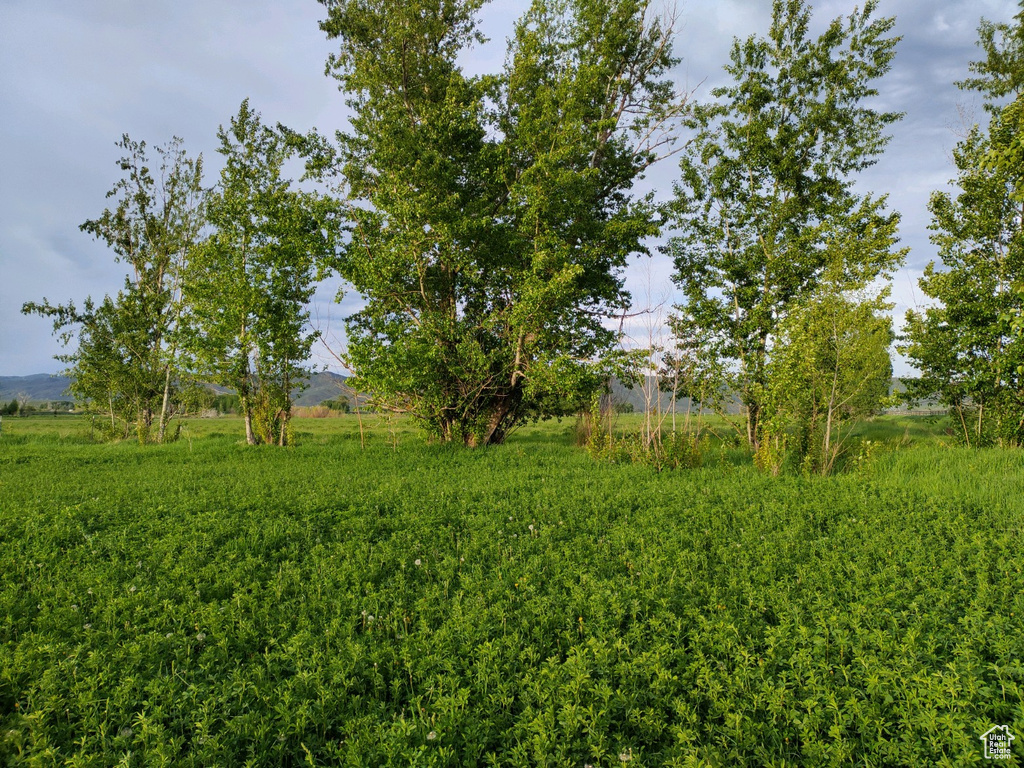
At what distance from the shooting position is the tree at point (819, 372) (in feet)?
38.0

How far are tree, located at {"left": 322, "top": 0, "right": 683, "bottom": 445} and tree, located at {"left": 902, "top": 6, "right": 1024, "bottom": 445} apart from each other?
9.17 m

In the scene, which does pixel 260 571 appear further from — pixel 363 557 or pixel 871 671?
pixel 871 671

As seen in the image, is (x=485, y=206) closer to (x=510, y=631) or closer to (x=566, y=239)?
(x=566, y=239)

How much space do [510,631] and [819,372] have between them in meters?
10.9

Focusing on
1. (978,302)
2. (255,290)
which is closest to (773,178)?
(978,302)

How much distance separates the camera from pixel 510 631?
421cm

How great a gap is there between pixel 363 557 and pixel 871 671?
495cm

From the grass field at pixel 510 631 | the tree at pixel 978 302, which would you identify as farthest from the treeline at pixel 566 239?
the grass field at pixel 510 631

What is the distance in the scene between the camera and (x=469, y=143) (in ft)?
55.2

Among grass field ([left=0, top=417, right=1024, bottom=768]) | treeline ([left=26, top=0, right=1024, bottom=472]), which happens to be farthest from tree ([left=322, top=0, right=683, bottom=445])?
grass field ([left=0, top=417, right=1024, bottom=768])

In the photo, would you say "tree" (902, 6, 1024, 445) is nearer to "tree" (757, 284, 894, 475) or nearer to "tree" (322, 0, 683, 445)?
"tree" (757, 284, 894, 475)

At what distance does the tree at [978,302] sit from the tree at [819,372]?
16.3 feet

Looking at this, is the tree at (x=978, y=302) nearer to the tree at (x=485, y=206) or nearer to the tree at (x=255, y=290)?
the tree at (x=485, y=206)

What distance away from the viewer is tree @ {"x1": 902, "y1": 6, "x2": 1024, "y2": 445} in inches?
567
